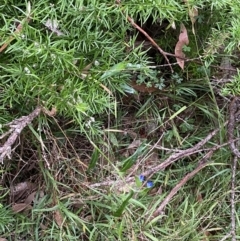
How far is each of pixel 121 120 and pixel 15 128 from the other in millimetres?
463

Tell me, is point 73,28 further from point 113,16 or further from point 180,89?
point 180,89

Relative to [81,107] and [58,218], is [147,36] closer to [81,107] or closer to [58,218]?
[81,107]

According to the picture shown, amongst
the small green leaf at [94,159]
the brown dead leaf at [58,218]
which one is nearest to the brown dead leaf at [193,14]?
the small green leaf at [94,159]

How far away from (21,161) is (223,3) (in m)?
0.87

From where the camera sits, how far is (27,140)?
1.82 m

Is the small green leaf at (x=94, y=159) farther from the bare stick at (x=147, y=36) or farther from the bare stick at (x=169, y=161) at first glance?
the bare stick at (x=147, y=36)

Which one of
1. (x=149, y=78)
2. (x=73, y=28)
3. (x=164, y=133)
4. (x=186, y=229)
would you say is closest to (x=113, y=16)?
(x=73, y=28)

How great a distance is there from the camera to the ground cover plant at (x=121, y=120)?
162 centimetres

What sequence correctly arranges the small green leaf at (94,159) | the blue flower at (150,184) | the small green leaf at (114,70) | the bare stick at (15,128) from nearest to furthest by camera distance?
the bare stick at (15,128), the small green leaf at (114,70), the small green leaf at (94,159), the blue flower at (150,184)

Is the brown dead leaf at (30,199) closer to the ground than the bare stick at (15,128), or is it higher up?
closer to the ground

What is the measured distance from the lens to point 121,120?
193cm

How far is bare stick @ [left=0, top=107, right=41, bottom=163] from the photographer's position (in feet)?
5.04

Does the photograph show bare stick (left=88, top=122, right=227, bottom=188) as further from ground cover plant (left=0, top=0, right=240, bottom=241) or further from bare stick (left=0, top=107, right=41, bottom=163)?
bare stick (left=0, top=107, right=41, bottom=163)

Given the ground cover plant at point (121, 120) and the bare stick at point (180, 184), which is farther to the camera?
the bare stick at point (180, 184)
